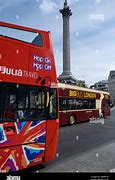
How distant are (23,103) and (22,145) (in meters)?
0.98

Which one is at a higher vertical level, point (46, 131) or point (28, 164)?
point (46, 131)

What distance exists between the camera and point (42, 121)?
7824 millimetres

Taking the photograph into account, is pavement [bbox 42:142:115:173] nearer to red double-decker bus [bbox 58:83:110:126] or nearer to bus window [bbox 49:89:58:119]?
bus window [bbox 49:89:58:119]

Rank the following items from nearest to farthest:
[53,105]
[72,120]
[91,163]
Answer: [53,105]
[91,163]
[72,120]

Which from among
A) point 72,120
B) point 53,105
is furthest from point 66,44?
point 53,105

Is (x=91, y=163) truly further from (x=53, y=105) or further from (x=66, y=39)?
(x=66, y=39)

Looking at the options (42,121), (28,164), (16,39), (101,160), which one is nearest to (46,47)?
(16,39)

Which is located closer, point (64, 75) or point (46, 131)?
point (46, 131)

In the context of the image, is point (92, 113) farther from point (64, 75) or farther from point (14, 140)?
point (64, 75)

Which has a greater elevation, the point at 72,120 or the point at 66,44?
the point at 66,44

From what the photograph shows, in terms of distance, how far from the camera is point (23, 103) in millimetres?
7309

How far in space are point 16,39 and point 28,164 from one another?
3.00 metres

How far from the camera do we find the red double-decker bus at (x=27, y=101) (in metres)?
6.85

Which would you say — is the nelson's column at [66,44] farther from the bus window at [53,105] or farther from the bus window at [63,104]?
the bus window at [53,105]
